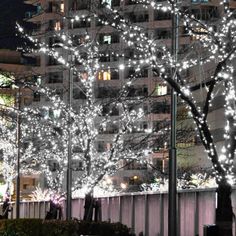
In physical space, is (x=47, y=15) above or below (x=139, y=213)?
above

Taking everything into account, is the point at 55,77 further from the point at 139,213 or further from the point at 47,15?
the point at 139,213

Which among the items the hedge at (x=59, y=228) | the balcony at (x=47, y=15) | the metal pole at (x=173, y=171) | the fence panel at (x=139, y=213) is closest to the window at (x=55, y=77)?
the balcony at (x=47, y=15)

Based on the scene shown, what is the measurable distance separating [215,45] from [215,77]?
680mm

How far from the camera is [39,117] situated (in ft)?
92.7

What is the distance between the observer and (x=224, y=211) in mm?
14422

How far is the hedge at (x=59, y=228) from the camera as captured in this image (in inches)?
813

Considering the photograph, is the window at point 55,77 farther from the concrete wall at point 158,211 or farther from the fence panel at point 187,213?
the fence panel at point 187,213

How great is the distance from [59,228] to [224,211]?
745 centimetres

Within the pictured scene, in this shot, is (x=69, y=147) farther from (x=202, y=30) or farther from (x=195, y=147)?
(x=195, y=147)

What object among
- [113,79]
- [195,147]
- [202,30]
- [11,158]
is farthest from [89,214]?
[113,79]

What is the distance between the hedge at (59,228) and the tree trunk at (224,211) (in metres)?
6.73


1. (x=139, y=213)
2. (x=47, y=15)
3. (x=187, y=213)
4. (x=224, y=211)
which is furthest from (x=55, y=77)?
(x=224, y=211)

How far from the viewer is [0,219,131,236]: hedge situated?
2064 cm

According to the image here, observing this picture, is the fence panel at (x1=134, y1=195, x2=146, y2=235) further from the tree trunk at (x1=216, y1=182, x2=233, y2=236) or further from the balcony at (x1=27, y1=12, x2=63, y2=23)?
the tree trunk at (x1=216, y1=182, x2=233, y2=236)
